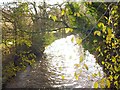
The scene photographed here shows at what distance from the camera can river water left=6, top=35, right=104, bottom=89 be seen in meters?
3.37

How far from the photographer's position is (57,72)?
3.89 m

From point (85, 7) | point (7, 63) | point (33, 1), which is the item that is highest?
point (33, 1)

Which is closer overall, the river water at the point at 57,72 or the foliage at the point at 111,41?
the foliage at the point at 111,41

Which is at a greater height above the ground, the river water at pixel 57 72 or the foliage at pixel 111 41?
the foliage at pixel 111 41

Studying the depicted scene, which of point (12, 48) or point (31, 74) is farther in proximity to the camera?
point (31, 74)

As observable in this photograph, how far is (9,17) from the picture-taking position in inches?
130

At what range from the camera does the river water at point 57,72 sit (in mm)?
3371

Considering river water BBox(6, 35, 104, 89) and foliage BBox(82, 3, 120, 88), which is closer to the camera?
foliage BBox(82, 3, 120, 88)

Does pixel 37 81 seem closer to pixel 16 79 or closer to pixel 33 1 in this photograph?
pixel 16 79

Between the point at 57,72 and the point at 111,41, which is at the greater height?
the point at 111,41

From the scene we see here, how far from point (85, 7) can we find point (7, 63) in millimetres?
1693

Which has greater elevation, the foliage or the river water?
the foliage

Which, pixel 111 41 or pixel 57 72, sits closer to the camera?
pixel 111 41

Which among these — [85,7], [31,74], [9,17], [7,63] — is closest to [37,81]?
[31,74]
